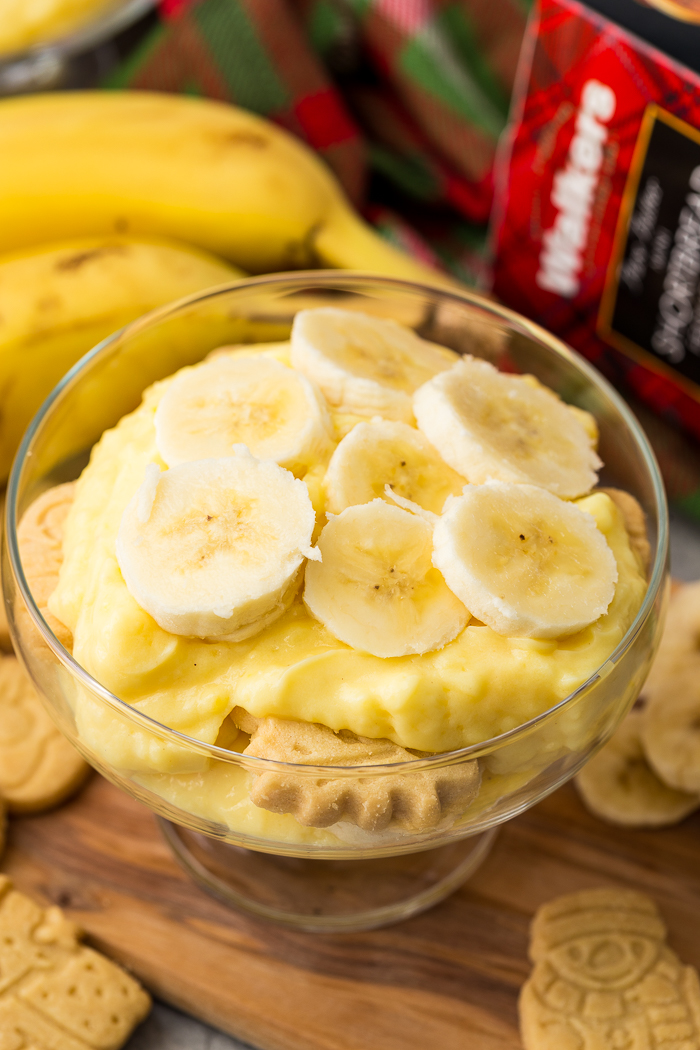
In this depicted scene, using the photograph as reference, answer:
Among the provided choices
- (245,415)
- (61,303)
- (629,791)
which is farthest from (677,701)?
(61,303)

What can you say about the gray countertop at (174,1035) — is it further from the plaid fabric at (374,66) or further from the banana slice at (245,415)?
the plaid fabric at (374,66)

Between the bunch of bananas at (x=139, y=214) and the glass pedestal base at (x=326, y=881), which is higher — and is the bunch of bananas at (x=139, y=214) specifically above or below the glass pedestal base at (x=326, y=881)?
above

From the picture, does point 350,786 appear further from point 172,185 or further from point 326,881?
point 172,185

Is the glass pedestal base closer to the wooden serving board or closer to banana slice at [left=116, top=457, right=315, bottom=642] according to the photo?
the wooden serving board

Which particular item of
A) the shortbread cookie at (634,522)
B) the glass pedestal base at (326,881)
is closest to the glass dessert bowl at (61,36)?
the shortbread cookie at (634,522)

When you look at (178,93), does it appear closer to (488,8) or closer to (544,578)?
(488,8)

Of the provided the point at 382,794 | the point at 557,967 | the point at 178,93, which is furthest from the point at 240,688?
the point at 178,93
